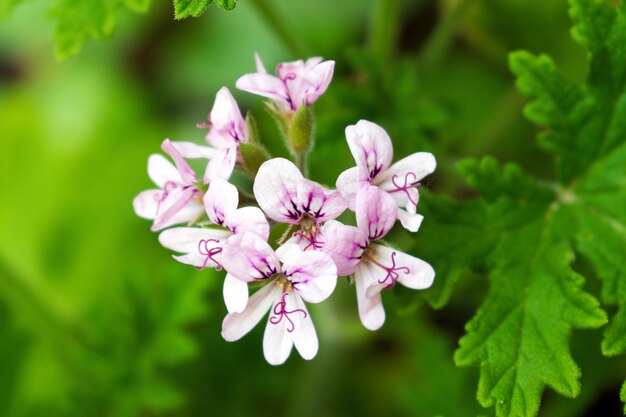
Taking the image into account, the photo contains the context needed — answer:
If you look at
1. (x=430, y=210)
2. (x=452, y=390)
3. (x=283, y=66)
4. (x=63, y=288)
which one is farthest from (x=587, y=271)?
(x=63, y=288)

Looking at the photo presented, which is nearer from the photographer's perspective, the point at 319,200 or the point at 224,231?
the point at 319,200

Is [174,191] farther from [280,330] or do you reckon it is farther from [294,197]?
[280,330]

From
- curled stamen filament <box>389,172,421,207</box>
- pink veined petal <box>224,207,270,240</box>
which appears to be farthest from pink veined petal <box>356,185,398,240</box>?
pink veined petal <box>224,207,270,240</box>

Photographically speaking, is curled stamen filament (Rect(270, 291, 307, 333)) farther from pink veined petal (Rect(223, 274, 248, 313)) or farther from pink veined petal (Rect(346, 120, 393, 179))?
pink veined petal (Rect(346, 120, 393, 179))

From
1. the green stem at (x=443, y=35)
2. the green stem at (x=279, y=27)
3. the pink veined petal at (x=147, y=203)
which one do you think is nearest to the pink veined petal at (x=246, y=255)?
the pink veined petal at (x=147, y=203)

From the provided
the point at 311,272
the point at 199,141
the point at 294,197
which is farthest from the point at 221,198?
the point at 199,141

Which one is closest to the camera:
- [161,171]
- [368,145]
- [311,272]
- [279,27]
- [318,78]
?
[311,272]

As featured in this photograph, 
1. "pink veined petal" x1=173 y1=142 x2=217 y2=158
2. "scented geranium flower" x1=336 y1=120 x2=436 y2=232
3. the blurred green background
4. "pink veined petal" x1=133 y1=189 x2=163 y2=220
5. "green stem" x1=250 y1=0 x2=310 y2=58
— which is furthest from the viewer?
the blurred green background
